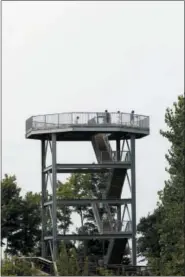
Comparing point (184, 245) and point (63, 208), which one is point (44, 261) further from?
point (63, 208)

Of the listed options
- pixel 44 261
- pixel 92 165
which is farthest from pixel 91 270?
pixel 92 165

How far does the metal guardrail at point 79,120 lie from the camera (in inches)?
2084

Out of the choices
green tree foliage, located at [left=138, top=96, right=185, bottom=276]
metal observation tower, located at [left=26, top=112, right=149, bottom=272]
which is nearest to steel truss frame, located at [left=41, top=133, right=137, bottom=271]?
metal observation tower, located at [left=26, top=112, right=149, bottom=272]

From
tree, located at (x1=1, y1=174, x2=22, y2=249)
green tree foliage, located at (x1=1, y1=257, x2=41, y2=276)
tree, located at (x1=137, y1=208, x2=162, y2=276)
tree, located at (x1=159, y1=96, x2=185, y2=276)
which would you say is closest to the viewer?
green tree foliage, located at (x1=1, y1=257, x2=41, y2=276)

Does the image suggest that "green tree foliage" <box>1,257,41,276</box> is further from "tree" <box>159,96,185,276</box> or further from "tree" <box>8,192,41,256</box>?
"tree" <box>8,192,41,256</box>

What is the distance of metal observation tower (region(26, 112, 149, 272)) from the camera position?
53250 mm

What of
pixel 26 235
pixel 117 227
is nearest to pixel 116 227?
pixel 117 227

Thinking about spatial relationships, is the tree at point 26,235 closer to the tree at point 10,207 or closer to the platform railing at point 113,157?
the tree at point 10,207

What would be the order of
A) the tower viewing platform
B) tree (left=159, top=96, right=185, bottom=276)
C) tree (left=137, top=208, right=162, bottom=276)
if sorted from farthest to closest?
tree (left=137, top=208, right=162, bottom=276) < the tower viewing platform < tree (left=159, top=96, right=185, bottom=276)

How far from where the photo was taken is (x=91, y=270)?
5006 cm

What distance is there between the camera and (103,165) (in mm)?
53594

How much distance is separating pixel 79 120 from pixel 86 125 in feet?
1.83

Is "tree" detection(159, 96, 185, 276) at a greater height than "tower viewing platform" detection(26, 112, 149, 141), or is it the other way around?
"tower viewing platform" detection(26, 112, 149, 141)

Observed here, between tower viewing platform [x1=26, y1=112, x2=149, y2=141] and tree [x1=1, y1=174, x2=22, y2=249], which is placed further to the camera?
tree [x1=1, y1=174, x2=22, y2=249]
